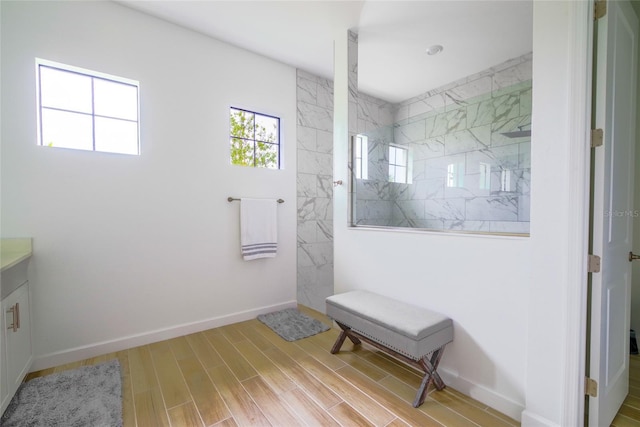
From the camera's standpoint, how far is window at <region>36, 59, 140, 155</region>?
2.00m

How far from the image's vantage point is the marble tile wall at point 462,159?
2.59m

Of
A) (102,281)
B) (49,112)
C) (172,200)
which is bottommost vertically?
(102,281)

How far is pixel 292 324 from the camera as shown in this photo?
2676 millimetres

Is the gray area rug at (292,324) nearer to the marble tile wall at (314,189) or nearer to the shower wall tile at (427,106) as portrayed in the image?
the marble tile wall at (314,189)

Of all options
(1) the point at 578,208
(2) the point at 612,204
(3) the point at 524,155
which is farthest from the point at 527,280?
(3) the point at 524,155

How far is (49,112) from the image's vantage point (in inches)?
78.8

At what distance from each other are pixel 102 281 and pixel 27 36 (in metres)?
1.77

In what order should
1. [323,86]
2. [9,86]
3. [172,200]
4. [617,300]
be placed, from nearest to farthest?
[617,300]
[9,86]
[172,200]
[323,86]

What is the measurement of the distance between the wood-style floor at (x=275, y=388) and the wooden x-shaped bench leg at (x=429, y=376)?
0.14ft

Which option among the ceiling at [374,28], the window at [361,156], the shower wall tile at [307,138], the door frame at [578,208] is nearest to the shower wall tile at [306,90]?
the ceiling at [374,28]

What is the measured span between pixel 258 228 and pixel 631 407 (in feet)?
9.34

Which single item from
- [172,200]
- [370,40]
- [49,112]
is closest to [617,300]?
[370,40]

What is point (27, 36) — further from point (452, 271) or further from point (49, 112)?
point (452, 271)

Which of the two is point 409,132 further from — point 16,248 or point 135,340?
point 16,248
